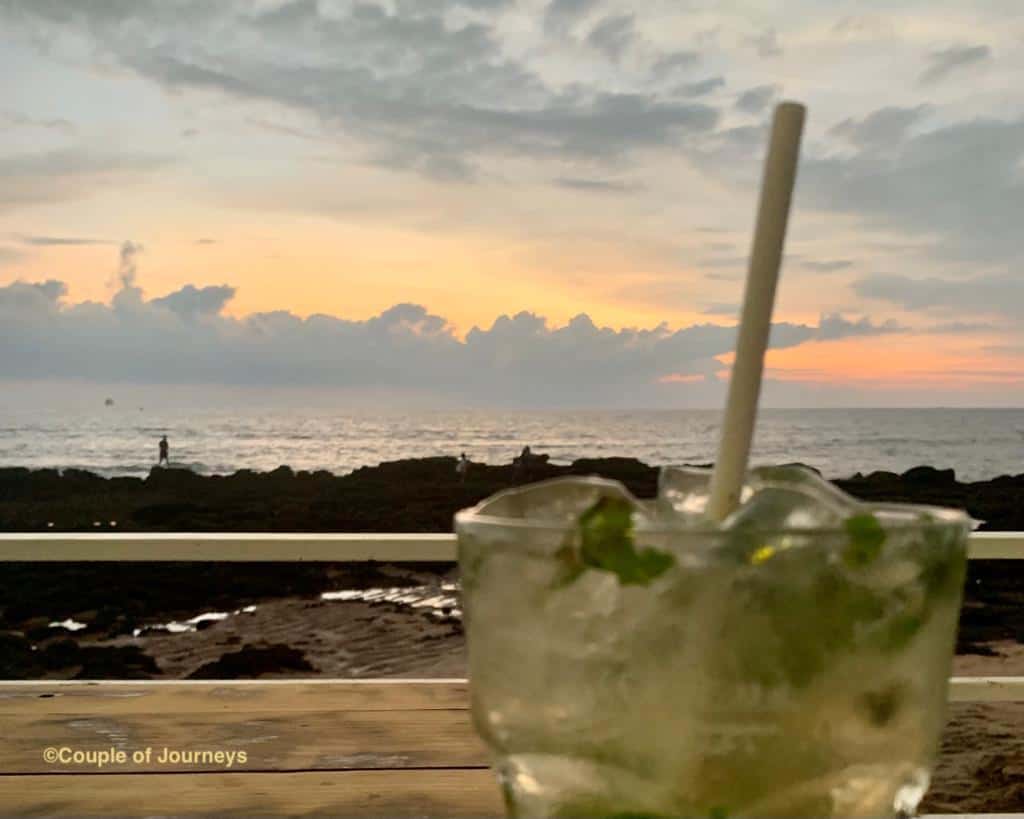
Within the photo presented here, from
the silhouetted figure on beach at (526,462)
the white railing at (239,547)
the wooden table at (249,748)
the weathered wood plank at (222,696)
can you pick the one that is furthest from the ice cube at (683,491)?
the silhouetted figure on beach at (526,462)

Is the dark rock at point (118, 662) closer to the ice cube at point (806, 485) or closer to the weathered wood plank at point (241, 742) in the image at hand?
the weathered wood plank at point (241, 742)

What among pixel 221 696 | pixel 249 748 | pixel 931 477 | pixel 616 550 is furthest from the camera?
pixel 931 477

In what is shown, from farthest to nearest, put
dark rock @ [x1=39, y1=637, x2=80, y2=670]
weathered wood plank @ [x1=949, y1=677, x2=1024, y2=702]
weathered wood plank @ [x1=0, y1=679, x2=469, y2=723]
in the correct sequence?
dark rock @ [x1=39, y1=637, x2=80, y2=670] < weathered wood plank @ [x1=949, y1=677, x2=1024, y2=702] < weathered wood plank @ [x1=0, y1=679, x2=469, y2=723]

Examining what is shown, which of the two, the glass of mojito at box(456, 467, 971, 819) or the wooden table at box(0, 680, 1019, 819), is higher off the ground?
the glass of mojito at box(456, 467, 971, 819)

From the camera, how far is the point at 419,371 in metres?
23.8

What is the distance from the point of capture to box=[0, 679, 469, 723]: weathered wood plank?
1.93 meters

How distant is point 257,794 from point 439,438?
955 inches

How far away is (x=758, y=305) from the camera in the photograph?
0.46 meters

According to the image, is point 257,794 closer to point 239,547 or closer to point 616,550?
point 239,547

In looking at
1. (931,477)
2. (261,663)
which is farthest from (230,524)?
(931,477)

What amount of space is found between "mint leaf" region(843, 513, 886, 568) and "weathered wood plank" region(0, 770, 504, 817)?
100 centimetres

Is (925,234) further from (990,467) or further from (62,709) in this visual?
(62,709)

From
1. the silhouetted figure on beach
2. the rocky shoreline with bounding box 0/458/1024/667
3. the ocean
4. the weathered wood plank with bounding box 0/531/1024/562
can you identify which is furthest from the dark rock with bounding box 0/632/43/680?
the weathered wood plank with bounding box 0/531/1024/562

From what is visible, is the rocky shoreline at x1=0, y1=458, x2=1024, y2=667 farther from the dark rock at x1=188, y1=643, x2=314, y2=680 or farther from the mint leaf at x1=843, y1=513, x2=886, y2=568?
the mint leaf at x1=843, y1=513, x2=886, y2=568
